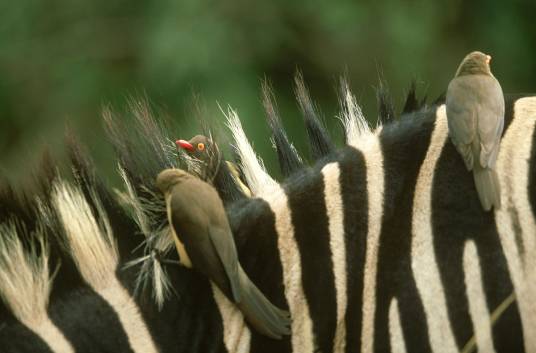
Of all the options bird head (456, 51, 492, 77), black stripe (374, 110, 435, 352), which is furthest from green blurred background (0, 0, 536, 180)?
black stripe (374, 110, 435, 352)

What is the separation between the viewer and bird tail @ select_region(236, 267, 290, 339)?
2314 millimetres

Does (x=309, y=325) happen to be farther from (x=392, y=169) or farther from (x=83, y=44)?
(x=83, y=44)

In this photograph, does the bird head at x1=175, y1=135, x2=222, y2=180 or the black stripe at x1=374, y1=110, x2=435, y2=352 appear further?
the bird head at x1=175, y1=135, x2=222, y2=180

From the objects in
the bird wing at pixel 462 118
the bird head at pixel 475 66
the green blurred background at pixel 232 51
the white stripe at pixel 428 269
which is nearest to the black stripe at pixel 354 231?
the white stripe at pixel 428 269

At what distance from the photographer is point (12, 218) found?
240 centimetres

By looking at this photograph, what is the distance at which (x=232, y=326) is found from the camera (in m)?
2.39

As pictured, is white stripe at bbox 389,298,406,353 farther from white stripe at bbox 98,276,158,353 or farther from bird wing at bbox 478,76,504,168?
white stripe at bbox 98,276,158,353

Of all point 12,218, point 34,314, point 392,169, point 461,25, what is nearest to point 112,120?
point 12,218

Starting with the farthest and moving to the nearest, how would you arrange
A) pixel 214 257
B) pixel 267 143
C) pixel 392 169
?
pixel 267 143 → pixel 392 169 → pixel 214 257

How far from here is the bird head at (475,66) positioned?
2.84 meters

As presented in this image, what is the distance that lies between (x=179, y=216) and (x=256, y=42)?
4.35 metres

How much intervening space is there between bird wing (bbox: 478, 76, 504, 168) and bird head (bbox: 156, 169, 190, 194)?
67 cm

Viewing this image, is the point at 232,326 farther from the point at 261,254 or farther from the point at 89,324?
the point at 89,324

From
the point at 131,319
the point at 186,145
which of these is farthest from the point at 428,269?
the point at 186,145
